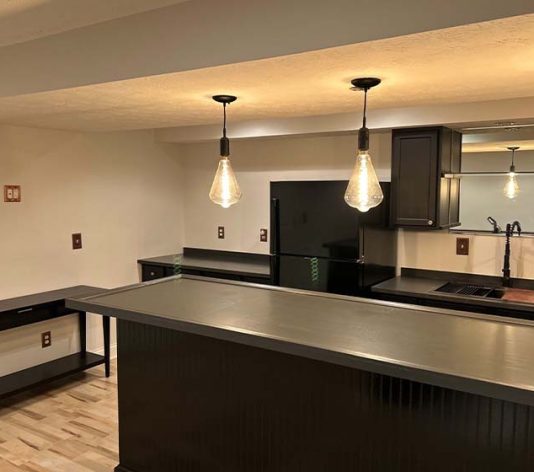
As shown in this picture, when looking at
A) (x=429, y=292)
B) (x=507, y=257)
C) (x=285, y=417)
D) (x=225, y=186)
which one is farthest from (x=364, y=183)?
(x=507, y=257)

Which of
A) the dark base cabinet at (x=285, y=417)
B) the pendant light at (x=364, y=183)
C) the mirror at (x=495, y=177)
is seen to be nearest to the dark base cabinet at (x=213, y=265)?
the dark base cabinet at (x=285, y=417)

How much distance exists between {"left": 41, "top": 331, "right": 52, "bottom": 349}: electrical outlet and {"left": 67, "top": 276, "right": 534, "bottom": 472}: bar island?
159cm

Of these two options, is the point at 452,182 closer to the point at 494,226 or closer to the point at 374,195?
the point at 494,226

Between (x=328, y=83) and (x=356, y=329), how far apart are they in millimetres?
1089

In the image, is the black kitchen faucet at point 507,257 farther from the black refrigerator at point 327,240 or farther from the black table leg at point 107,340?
the black table leg at point 107,340

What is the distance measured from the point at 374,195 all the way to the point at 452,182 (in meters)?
1.73

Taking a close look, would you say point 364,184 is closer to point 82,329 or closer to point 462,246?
point 462,246

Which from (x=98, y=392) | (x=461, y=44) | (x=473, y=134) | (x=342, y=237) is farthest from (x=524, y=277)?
(x=98, y=392)

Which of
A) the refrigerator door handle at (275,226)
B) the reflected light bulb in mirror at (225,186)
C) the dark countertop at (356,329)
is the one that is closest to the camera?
the dark countertop at (356,329)

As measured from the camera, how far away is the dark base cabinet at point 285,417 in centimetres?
178

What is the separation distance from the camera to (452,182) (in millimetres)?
3697

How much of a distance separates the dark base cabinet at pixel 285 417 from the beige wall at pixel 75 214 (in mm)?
1598

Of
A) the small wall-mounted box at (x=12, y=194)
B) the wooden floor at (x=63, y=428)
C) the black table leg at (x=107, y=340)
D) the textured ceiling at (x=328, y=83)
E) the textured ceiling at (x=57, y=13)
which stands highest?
the textured ceiling at (x=57, y=13)

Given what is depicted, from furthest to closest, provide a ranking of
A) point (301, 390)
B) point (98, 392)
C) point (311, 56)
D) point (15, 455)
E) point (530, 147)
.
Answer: point (98, 392), point (530, 147), point (15, 455), point (301, 390), point (311, 56)
